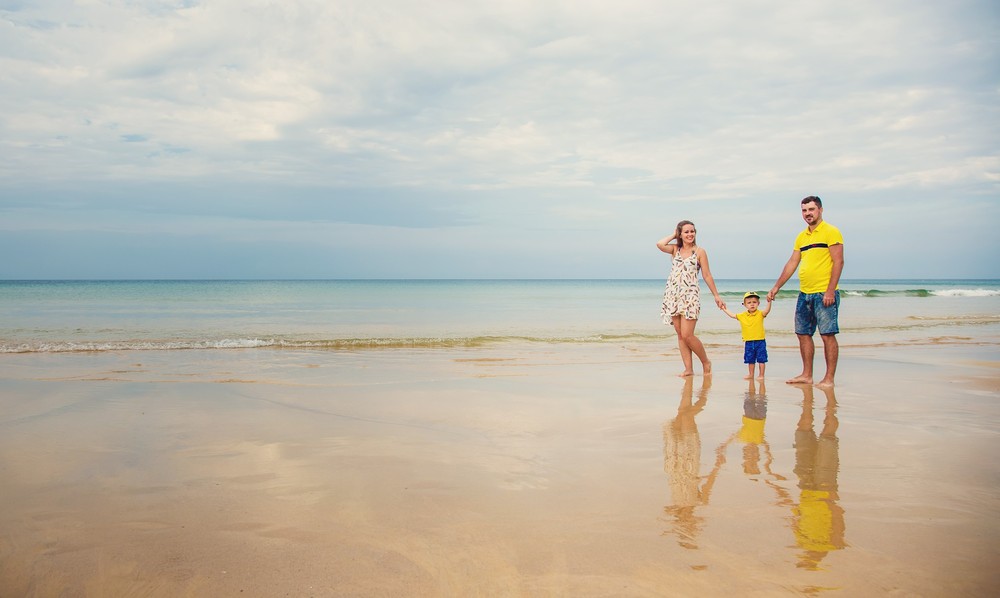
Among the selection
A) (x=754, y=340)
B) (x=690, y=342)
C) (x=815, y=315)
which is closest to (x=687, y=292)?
(x=690, y=342)

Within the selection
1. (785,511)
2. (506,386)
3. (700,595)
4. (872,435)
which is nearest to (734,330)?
(506,386)

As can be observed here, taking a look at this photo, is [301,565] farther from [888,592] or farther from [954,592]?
[954,592]

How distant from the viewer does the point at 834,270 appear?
7.04m

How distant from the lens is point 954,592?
2.36 m

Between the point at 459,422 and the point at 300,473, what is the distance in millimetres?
1655

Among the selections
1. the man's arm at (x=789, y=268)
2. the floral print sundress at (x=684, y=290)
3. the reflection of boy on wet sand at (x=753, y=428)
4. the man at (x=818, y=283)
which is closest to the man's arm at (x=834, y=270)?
the man at (x=818, y=283)

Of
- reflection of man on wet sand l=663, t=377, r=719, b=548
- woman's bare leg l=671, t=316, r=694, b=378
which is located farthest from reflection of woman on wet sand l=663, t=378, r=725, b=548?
woman's bare leg l=671, t=316, r=694, b=378

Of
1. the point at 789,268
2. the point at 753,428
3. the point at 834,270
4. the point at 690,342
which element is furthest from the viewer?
the point at 690,342

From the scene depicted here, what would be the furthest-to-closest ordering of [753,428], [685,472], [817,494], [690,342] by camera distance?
[690,342] → [753,428] → [685,472] → [817,494]

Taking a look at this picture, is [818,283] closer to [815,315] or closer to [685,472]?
[815,315]

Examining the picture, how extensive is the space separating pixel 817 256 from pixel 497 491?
5.47 metres

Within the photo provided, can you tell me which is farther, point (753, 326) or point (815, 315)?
point (753, 326)

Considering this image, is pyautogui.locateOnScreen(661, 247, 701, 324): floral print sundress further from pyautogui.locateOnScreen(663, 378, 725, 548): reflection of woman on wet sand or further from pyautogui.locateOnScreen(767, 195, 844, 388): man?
pyautogui.locateOnScreen(663, 378, 725, 548): reflection of woman on wet sand

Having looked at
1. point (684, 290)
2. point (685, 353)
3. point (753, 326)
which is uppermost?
point (684, 290)
